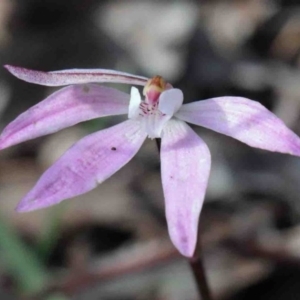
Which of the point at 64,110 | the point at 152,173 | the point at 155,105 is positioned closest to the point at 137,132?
the point at 155,105

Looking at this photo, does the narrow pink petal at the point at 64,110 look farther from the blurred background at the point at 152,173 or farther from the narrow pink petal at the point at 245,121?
the blurred background at the point at 152,173

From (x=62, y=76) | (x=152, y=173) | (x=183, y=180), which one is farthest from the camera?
(x=152, y=173)

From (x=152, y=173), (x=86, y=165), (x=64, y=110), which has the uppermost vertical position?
(x=64, y=110)

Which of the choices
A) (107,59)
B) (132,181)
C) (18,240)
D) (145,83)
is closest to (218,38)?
(107,59)

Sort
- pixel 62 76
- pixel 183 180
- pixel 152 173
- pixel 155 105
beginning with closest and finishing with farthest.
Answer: pixel 183 180
pixel 62 76
pixel 155 105
pixel 152 173

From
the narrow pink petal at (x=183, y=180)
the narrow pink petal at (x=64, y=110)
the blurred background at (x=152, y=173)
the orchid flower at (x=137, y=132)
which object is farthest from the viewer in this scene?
the blurred background at (x=152, y=173)

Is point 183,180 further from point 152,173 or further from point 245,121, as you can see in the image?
point 152,173

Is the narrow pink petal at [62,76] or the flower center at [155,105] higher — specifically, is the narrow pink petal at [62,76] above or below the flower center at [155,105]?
above

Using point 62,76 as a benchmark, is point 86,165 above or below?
below

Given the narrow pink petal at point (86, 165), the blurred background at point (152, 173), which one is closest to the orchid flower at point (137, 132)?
the narrow pink petal at point (86, 165)
